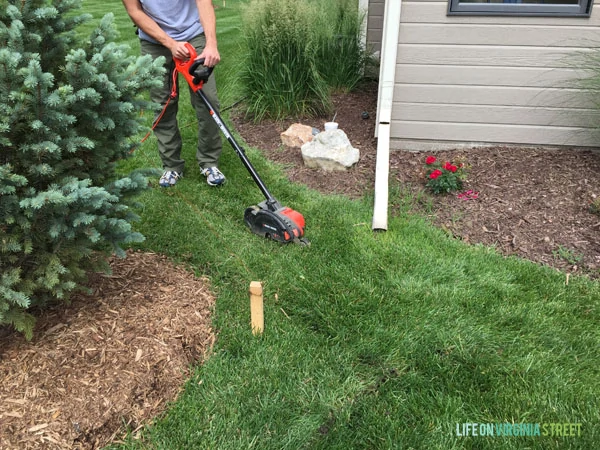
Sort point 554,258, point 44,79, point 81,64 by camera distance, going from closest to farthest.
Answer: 1. point 44,79
2. point 81,64
3. point 554,258

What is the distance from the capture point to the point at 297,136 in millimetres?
4754

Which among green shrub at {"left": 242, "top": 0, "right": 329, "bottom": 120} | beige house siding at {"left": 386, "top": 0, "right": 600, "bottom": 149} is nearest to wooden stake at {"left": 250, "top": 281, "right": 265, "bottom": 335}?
beige house siding at {"left": 386, "top": 0, "right": 600, "bottom": 149}

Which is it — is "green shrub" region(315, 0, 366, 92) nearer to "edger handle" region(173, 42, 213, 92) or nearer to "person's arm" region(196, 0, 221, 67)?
"person's arm" region(196, 0, 221, 67)

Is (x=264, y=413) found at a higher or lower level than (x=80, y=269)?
lower

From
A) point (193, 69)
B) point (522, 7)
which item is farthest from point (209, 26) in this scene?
point (522, 7)

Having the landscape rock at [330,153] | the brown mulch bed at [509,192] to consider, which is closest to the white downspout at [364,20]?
the brown mulch bed at [509,192]

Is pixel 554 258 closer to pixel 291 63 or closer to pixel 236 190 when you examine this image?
pixel 236 190

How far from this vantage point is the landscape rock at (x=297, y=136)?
15.5 feet

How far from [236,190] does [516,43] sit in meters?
2.59

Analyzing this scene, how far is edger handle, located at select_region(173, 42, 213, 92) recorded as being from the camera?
332cm

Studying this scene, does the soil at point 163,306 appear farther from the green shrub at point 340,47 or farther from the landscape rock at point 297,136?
the green shrub at point 340,47

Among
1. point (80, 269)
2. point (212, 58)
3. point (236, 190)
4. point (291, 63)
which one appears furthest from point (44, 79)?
point (291, 63)

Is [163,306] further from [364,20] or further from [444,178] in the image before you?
[364,20]

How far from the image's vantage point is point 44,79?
1.73m
